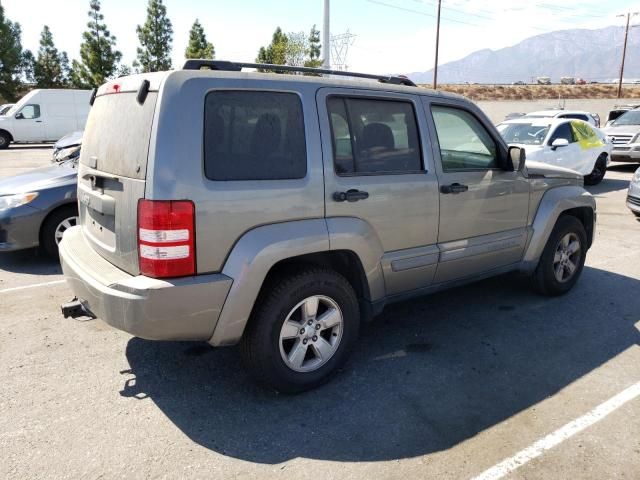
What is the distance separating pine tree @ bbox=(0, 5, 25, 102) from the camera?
41250 mm

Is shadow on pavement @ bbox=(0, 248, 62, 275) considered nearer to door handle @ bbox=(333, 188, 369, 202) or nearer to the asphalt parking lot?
the asphalt parking lot

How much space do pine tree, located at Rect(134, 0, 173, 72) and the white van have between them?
21.2 metres

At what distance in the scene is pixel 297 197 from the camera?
119 inches

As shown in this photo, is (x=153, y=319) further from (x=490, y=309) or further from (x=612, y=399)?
(x=490, y=309)

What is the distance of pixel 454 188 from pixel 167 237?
2.15 meters

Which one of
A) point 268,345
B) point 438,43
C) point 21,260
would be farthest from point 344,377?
point 438,43

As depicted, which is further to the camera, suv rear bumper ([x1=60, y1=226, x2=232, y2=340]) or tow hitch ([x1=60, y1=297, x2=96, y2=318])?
tow hitch ([x1=60, y1=297, x2=96, y2=318])

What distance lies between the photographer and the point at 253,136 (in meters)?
2.92

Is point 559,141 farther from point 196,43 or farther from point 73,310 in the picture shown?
point 196,43

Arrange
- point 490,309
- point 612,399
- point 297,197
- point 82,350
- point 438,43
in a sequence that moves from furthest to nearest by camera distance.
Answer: point 438,43, point 490,309, point 82,350, point 612,399, point 297,197

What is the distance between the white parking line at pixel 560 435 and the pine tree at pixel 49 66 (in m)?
53.7

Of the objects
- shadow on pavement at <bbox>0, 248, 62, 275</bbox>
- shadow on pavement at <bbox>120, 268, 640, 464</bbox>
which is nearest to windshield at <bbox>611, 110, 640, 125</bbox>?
shadow on pavement at <bbox>120, 268, 640, 464</bbox>

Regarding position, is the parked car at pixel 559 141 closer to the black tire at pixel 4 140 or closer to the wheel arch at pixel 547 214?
the wheel arch at pixel 547 214

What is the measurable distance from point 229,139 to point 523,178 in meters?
2.70
